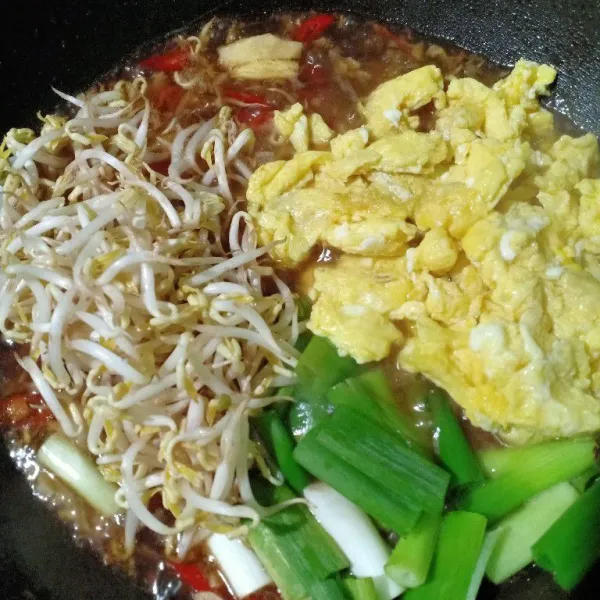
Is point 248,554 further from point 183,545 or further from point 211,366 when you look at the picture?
point 211,366

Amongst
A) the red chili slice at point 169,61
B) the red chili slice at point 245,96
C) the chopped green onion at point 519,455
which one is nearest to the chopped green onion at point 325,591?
the chopped green onion at point 519,455

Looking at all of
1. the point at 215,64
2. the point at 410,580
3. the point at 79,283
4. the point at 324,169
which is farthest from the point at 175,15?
the point at 410,580

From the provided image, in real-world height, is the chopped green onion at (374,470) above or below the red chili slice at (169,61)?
below

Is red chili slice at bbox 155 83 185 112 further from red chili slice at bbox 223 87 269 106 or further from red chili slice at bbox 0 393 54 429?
red chili slice at bbox 0 393 54 429

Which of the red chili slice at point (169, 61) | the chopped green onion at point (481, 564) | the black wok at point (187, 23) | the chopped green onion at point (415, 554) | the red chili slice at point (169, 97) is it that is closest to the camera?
the chopped green onion at point (415, 554)

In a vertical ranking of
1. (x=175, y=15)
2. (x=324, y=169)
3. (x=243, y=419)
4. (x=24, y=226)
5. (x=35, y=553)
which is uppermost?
(x=175, y=15)

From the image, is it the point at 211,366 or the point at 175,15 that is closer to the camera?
the point at 211,366

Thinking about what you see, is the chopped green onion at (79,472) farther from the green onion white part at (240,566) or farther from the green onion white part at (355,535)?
the green onion white part at (355,535)
